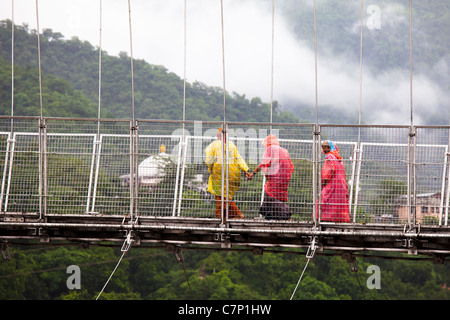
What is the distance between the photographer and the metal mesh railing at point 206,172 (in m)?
11.5

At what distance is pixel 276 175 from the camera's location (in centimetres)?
1172

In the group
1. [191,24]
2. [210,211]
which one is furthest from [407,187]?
[191,24]

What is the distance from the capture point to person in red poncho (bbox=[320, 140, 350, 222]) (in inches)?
472

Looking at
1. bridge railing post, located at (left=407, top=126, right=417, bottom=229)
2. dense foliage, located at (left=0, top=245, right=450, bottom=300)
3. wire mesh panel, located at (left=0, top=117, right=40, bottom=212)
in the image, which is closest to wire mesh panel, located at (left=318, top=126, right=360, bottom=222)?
bridge railing post, located at (left=407, top=126, right=417, bottom=229)

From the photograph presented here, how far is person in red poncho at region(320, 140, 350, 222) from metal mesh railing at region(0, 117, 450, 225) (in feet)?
0.43

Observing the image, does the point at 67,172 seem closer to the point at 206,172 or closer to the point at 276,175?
the point at 206,172

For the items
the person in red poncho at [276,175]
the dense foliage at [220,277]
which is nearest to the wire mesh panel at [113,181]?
the person in red poncho at [276,175]

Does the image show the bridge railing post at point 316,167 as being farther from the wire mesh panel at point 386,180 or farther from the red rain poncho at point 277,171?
the wire mesh panel at point 386,180

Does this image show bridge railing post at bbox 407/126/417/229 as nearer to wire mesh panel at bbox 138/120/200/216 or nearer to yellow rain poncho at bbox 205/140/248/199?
yellow rain poncho at bbox 205/140/248/199

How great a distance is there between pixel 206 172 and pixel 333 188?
2082 mm

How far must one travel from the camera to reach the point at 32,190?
41.3ft

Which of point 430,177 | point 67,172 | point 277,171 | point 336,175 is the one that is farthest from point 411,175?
point 67,172

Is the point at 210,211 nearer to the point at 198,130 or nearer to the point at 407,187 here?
the point at 198,130
